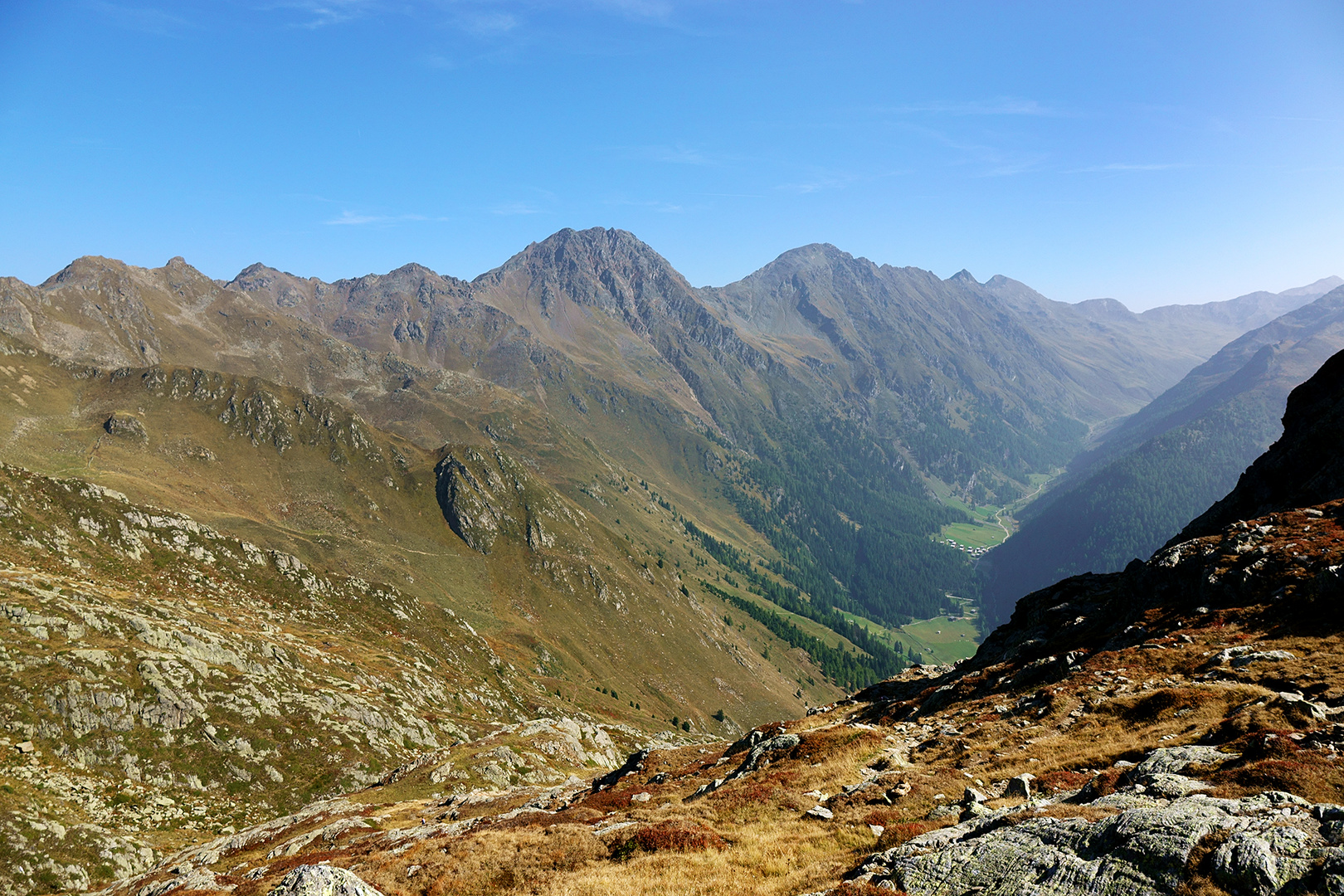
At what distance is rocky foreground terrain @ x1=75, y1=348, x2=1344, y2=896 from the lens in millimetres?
15938

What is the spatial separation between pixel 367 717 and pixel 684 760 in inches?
2420

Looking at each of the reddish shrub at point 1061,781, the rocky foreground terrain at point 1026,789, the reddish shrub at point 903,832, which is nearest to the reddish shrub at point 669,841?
the rocky foreground terrain at point 1026,789

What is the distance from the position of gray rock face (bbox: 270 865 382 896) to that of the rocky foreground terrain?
98mm

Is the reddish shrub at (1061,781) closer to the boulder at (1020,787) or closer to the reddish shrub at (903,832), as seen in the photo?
the boulder at (1020,787)

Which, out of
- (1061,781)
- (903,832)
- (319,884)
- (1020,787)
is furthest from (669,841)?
(1061,781)

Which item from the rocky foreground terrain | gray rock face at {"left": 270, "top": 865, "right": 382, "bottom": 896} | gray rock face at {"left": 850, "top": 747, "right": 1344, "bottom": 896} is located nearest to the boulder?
the rocky foreground terrain

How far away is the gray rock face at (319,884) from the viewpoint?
1915cm

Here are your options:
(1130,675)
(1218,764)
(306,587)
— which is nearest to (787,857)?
(1218,764)

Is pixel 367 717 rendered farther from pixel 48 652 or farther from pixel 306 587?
pixel 306 587

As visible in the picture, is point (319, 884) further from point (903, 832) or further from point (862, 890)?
point (903, 832)

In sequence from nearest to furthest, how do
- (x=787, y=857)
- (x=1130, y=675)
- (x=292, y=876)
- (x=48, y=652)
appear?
(x=292, y=876) → (x=787, y=857) → (x=1130, y=675) → (x=48, y=652)

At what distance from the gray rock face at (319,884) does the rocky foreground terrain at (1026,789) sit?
98 millimetres

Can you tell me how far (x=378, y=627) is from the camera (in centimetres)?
14250

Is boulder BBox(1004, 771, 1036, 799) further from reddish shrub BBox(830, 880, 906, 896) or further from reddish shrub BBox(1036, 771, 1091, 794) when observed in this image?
reddish shrub BBox(830, 880, 906, 896)
